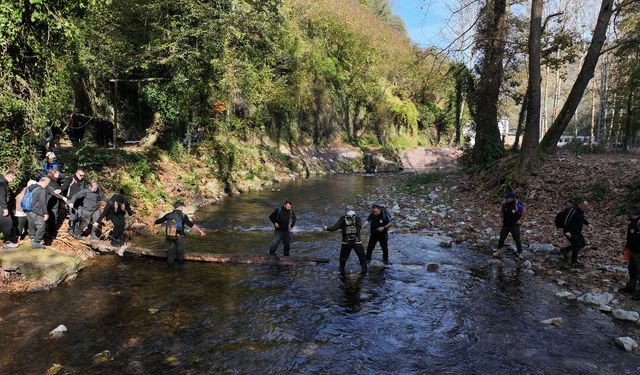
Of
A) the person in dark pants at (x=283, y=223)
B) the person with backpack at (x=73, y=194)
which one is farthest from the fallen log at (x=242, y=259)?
the person with backpack at (x=73, y=194)

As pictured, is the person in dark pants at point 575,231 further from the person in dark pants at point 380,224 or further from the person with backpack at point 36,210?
the person with backpack at point 36,210

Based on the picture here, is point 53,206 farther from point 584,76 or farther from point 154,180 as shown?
point 584,76

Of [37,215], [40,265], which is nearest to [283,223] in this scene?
[40,265]

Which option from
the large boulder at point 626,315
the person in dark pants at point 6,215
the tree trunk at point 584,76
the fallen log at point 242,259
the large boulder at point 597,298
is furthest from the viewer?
the tree trunk at point 584,76

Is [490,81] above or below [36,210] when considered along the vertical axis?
above

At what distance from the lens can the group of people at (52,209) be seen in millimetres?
10500

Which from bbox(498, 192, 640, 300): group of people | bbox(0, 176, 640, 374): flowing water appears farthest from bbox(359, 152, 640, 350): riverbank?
bbox(0, 176, 640, 374): flowing water

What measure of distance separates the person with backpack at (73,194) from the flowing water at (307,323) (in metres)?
1.78

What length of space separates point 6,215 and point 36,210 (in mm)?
736

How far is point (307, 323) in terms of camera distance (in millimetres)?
7914

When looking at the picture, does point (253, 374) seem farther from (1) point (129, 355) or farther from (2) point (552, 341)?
(2) point (552, 341)

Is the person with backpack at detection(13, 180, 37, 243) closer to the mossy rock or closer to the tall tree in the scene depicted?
the mossy rock

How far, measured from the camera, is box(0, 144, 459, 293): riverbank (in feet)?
31.0

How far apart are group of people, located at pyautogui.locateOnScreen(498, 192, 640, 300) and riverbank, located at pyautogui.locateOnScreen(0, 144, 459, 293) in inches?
449
